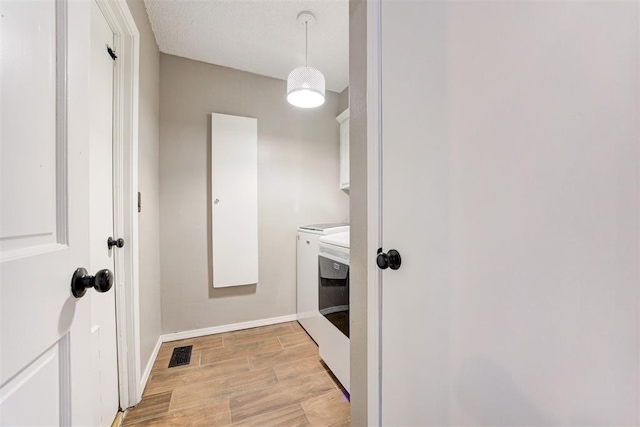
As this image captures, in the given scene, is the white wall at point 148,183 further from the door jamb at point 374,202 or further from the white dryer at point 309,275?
the door jamb at point 374,202

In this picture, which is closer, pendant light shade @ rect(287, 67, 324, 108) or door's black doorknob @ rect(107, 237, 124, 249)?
door's black doorknob @ rect(107, 237, 124, 249)

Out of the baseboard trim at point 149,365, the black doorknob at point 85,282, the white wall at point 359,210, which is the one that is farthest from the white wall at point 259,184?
the black doorknob at point 85,282

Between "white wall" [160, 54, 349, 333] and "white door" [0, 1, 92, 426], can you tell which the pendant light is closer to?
"white wall" [160, 54, 349, 333]

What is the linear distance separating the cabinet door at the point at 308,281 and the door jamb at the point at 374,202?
1.10 m

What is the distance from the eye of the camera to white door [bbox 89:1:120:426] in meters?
1.06

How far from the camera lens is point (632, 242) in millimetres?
328

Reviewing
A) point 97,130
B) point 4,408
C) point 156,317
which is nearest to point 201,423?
point 156,317

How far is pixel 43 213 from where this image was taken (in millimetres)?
461

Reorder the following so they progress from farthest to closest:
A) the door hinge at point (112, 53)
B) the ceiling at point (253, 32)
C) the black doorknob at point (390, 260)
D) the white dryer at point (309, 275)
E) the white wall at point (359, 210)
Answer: the white dryer at point (309, 275)
the ceiling at point (253, 32)
the door hinge at point (112, 53)
the white wall at point (359, 210)
the black doorknob at point (390, 260)

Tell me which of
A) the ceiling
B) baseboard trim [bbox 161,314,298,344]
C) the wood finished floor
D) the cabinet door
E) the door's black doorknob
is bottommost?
the wood finished floor

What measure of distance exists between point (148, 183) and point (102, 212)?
1.99ft

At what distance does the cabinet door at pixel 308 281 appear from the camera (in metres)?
1.99

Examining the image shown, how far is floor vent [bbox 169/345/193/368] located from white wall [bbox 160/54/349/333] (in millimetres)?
202

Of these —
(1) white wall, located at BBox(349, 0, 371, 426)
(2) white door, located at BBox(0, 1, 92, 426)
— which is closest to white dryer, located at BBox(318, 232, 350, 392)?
(1) white wall, located at BBox(349, 0, 371, 426)
